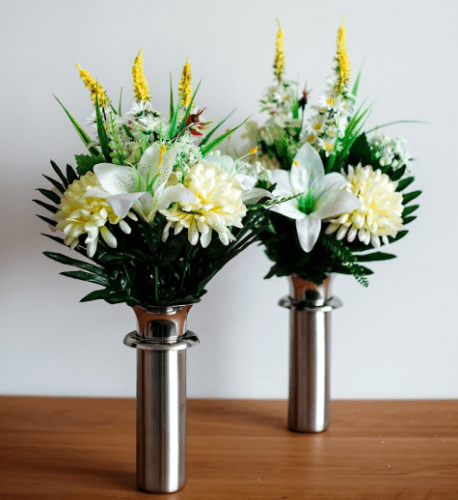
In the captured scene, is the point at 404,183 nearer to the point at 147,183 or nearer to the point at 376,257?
the point at 376,257

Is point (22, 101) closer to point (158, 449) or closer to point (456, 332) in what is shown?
point (158, 449)

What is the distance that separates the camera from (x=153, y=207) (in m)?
0.70

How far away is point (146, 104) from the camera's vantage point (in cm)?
77

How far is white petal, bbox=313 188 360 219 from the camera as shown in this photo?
826 millimetres

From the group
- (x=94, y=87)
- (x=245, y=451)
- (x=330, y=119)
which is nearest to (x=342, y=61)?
(x=330, y=119)

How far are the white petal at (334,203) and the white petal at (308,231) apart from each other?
1 cm

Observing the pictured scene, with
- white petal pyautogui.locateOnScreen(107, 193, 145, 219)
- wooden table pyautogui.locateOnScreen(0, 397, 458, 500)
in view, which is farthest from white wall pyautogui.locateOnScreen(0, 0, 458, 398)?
white petal pyautogui.locateOnScreen(107, 193, 145, 219)

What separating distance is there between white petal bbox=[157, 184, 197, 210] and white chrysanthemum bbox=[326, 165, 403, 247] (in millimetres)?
283

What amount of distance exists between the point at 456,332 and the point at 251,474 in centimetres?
58

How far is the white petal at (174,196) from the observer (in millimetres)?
671

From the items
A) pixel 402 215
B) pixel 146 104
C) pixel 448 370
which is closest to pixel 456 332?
pixel 448 370

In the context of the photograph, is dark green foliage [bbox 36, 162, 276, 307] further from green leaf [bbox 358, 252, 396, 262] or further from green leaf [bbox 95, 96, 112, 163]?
green leaf [bbox 358, 252, 396, 262]

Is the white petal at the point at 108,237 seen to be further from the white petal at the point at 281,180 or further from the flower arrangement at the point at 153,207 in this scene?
the white petal at the point at 281,180

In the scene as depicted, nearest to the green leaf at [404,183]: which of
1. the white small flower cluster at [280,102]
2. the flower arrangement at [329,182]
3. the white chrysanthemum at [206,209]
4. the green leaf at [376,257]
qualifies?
the flower arrangement at [329,182]
